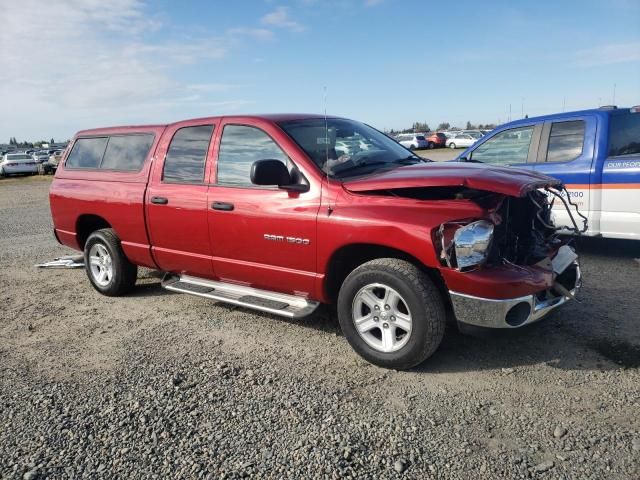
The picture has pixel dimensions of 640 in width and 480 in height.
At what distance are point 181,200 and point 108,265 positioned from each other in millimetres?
1610

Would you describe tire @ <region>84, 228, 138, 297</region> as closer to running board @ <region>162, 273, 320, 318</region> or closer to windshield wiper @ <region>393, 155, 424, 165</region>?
running board @ <region>162, 273, 320, 318</region>

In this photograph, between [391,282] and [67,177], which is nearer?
[391,282]

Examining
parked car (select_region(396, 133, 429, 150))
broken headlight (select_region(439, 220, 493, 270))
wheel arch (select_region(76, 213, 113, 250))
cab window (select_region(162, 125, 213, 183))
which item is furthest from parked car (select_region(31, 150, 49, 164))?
broken headlight (select_region(439, 220, 493, 270))

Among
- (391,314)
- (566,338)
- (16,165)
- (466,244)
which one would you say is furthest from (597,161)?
(16,165)

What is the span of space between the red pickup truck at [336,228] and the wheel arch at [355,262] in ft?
0.04

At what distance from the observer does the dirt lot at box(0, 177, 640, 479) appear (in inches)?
107

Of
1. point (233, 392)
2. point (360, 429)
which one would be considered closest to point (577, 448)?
point (360, 429)

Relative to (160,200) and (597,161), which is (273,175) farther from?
(597,161)

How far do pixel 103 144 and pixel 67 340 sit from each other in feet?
7.74

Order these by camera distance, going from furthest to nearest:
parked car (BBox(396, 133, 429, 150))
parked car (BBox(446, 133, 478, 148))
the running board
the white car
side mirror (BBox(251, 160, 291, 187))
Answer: parked car (BBox(396, 133, 429, 150))
parked car (BBox(446, 133, 478, 148))
the white car
the running board
side mirror (BBox(251, 160, 291, 187))

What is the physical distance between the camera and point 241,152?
179 inches

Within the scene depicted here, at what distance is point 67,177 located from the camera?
6.10m

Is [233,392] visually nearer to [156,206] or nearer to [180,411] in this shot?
[180,411]

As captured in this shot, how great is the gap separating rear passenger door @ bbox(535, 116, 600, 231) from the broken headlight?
3703mm
